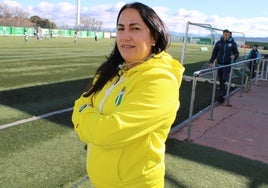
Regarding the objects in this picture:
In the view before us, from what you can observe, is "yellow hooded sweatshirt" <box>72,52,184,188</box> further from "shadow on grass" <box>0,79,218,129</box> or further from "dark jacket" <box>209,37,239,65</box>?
"dark jacket" <box>209,37,239,65</box>

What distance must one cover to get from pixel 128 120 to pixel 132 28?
1.59 ft

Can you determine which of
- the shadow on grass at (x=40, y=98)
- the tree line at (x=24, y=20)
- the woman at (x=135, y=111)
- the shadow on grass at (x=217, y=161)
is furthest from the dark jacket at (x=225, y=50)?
the tree line at (x=24, y=20)

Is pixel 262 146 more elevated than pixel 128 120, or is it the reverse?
pixel 128 120

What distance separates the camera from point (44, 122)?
6.36 m

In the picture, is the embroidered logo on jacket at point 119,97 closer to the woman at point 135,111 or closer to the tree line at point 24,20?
the woman at point 135,111

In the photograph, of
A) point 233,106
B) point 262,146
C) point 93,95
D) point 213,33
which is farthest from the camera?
point 213,33

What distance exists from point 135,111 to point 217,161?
3.77 m

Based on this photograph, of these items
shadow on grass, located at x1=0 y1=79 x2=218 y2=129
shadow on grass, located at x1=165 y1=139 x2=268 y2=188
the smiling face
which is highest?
the smiling face

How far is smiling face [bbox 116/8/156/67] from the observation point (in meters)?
1.76

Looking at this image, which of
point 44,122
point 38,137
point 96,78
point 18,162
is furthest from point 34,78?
point 96,78

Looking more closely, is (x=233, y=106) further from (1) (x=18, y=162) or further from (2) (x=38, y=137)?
(1) (x=18, y=162)

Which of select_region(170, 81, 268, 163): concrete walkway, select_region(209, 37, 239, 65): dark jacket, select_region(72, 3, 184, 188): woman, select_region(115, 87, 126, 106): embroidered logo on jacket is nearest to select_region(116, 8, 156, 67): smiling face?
select_region(72, 3, 184, 188): woman

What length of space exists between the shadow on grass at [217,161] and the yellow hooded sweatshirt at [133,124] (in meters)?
2.49

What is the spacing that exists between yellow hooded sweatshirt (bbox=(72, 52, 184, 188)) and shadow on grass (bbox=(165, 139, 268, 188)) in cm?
249
